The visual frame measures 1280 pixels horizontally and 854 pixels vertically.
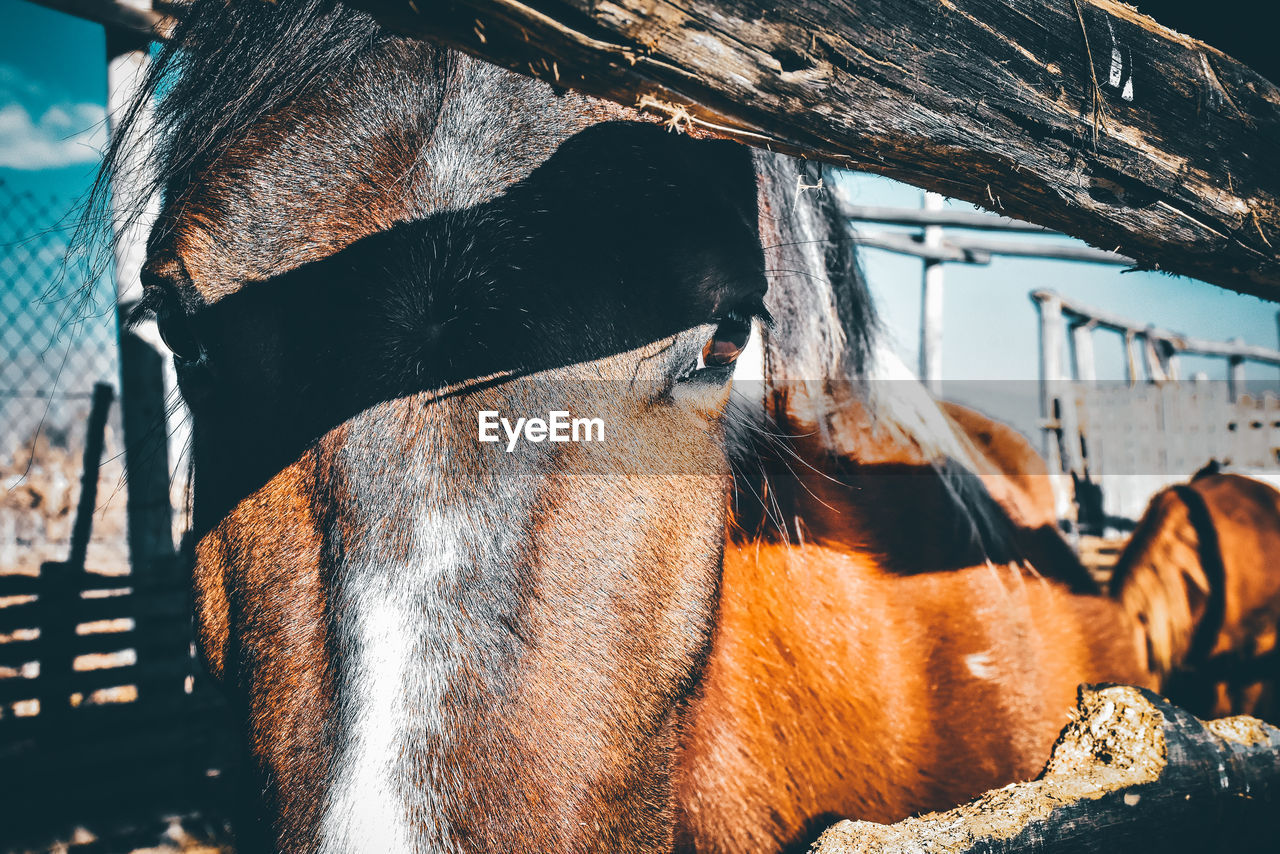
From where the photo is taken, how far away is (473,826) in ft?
2.79

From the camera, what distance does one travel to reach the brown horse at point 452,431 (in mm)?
896

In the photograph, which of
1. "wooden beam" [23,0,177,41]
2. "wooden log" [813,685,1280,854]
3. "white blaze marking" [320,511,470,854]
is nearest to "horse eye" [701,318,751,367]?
"white blaze marking" [320,511,470,854]

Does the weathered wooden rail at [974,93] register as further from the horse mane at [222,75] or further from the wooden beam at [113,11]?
the wooden beam at [113,11]

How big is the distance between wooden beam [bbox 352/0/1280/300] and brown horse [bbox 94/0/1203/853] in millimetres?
327

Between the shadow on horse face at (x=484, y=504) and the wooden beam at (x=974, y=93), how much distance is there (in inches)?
13.8

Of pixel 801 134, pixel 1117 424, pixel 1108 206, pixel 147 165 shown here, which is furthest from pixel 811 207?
pixel 1117 424

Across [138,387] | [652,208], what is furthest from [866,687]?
[138,387]

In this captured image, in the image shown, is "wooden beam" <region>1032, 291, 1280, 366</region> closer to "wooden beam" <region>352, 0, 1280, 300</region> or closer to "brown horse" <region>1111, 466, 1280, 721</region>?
"brown horse" <region>1111, 466, 1280, 721</region>

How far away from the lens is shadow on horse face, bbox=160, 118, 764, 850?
874 millimetres

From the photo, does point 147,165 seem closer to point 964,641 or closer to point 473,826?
point 473,826

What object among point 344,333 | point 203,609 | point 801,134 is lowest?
point 203,609

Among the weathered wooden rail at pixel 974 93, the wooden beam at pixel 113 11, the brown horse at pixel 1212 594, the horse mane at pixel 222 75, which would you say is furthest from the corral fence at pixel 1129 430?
the wooden beam at pixel 113 11

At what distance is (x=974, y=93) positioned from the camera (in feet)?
2.57

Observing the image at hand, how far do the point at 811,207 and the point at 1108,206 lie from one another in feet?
2.61
